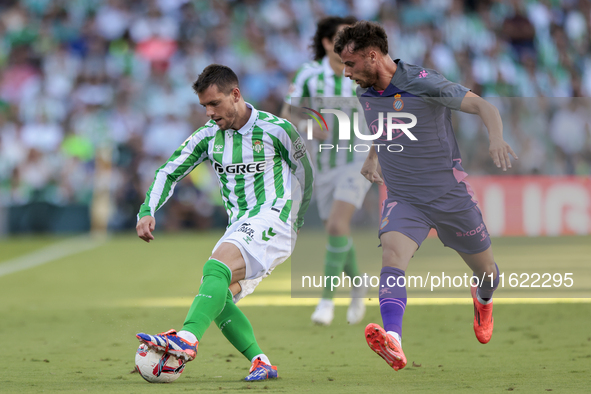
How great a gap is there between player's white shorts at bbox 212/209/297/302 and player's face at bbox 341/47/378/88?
873 millimetres

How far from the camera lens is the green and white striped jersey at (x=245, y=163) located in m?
4.30

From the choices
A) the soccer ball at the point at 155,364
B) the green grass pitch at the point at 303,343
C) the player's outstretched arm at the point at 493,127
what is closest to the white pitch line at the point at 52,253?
the green grass pitch at the point at 303,343

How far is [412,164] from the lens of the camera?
4.27 meters

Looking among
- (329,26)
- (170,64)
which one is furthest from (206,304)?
(170,64)

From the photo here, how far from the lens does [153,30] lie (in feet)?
59.6

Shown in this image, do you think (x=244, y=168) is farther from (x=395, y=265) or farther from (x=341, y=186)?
(x=341, y=186)

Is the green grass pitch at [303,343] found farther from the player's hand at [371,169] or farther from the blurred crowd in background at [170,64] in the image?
the blurred crowd in background at [170,64]

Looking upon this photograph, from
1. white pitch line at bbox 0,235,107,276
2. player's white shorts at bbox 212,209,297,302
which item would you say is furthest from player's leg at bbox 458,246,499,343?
white pitch line at bbox 0,235,107,276

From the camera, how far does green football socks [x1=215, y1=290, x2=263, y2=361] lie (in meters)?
4.18

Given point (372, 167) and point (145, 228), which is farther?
point (372, 167)

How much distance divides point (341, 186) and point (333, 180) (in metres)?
0.12

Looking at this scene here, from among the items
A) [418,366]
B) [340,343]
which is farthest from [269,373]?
[340,343]

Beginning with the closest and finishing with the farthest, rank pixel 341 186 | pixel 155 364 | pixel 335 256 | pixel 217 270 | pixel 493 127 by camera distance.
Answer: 1. pixel 155 364
2. pixel 493 127
3. pixel 217 270
4. pixel 335 256
5. pixel 341 186

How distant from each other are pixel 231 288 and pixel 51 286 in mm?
5757
